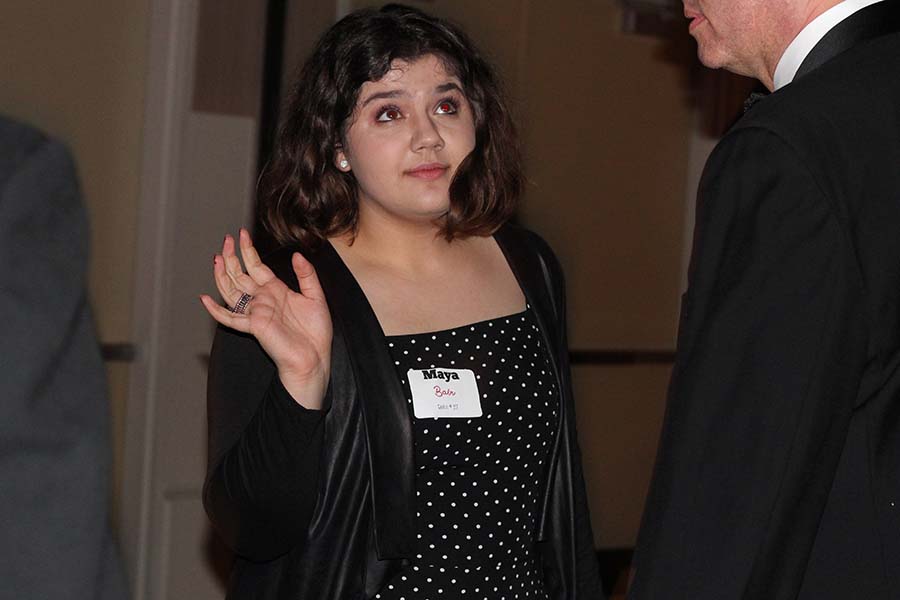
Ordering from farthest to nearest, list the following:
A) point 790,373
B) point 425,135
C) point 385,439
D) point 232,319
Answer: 1. point 425,135
2. point 385,439
3. point 232,319
4. point 790,373

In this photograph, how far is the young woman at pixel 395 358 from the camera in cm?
201

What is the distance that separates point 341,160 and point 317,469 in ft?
2.00

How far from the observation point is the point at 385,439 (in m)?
2.04

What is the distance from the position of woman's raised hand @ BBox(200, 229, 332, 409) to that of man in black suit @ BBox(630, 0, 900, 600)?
0.77 metres

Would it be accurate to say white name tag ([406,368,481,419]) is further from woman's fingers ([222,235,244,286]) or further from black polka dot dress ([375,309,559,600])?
woman's fingers ([222,235,244,286])

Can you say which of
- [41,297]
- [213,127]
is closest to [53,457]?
[41,297]

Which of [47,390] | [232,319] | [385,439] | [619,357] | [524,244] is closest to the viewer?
[47,390]

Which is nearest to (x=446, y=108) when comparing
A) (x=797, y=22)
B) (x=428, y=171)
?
(x=428, y=171)

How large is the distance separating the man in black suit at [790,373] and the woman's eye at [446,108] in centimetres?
96

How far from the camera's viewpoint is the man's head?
1.54 metres

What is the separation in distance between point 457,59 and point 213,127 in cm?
179

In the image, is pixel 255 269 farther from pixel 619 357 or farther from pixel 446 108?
pixel 619 357

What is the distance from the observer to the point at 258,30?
399cm

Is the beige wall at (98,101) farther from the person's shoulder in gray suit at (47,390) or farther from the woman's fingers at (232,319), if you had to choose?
the person's shoulder in gray suit at (47,390)
